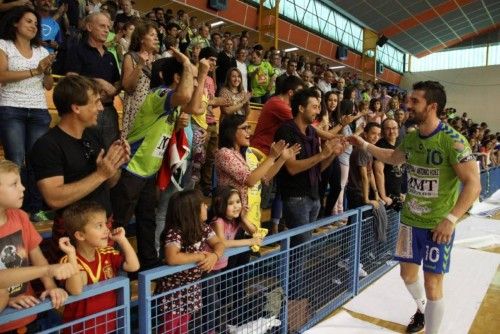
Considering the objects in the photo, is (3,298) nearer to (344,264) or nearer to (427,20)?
(344,264)

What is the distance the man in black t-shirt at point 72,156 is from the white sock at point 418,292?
2.16m

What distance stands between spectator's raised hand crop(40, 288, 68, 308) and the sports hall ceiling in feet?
52.3

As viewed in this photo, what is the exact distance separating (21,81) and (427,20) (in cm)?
2007

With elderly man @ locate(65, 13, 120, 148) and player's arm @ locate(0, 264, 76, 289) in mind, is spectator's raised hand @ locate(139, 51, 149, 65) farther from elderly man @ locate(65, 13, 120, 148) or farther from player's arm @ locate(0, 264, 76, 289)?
player's arm @ locate(0, 264, 76, 289)

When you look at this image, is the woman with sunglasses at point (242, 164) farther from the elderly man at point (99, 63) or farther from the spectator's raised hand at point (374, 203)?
the spectator's raised hand at point (374, 203)

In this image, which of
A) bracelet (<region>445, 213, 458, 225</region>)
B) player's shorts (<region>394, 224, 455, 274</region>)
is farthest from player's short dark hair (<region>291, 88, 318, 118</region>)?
bracelet (<region>445, 213, 458, 225</region>)

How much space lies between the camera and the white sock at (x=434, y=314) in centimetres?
262

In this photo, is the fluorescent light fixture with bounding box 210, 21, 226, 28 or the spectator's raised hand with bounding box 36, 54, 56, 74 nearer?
the spectator's raised hand with bounding box 36, 54, 56, 74

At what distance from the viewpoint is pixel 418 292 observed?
296 cm

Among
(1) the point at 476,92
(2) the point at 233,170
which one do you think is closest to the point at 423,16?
(1) the point at 476,92

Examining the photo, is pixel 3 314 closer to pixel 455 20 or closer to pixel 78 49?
pixel 78 49

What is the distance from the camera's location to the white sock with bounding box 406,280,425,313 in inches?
115

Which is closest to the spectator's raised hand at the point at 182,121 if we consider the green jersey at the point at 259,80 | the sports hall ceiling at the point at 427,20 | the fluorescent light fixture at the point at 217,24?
the green jersey at the point at 259,80

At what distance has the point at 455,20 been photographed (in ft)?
65.7
